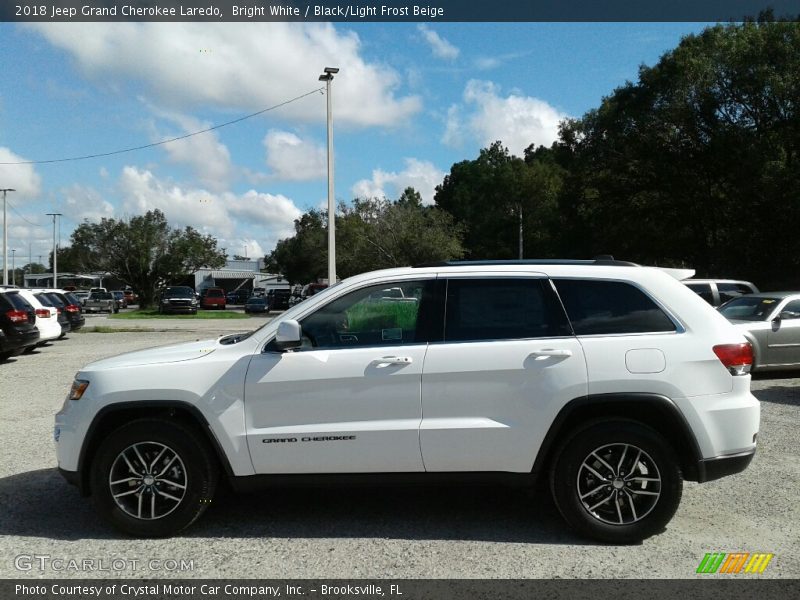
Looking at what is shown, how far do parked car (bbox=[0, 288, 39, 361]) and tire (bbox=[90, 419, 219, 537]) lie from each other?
11995 mm

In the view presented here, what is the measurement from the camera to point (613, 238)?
1535 inches

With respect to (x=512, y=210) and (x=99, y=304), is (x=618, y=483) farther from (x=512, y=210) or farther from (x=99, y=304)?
(x=512, y=210)

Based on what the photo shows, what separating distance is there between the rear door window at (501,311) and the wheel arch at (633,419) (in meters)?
0.51

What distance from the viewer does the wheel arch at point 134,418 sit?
15.1 feet

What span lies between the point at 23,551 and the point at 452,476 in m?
2.76

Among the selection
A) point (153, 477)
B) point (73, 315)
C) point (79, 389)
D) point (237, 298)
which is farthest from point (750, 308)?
point (237, 298)

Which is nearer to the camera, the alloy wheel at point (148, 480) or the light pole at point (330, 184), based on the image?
the alloy wheel at point (148, 480)

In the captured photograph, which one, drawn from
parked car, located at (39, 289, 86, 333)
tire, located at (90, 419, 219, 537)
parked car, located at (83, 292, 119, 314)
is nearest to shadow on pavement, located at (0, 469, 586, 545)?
tire, located at (90, 419, 219, 537)

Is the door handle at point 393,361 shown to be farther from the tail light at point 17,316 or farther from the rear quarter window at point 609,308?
the tail light at point 17,316

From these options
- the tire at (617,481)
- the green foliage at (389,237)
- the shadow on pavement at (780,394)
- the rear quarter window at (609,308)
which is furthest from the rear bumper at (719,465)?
the green foliage at (389,237)

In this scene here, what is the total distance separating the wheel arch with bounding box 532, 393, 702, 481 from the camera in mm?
4484

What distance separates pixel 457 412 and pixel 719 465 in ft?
5.63

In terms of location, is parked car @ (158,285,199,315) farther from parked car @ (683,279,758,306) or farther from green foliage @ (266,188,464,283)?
parked car @ (683,279,758,306)

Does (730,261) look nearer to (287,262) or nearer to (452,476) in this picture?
(452,476)
